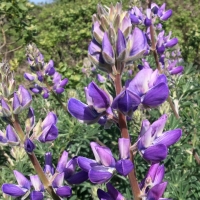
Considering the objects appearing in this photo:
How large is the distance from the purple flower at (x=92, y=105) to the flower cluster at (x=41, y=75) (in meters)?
1.89

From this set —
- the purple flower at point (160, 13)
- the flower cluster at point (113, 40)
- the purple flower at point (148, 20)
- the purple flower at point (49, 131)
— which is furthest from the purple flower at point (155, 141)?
the purple flower at point (160, 13)

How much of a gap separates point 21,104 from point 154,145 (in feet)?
1.79

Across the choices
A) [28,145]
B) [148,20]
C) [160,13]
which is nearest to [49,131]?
[28,145]

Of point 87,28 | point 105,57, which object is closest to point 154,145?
point 105,57

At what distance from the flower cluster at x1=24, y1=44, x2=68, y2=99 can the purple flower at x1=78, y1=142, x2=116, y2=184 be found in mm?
1964

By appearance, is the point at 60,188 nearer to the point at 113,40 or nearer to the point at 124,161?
the point at 124,161

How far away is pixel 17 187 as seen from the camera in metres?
1.48

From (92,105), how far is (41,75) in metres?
1.96

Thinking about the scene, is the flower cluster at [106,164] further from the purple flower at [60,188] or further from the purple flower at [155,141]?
the purple flower at [60,188]

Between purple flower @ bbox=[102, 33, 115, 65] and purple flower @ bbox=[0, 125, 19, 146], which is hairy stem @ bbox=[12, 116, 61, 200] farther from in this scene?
purple flower @ bbox=[102, 33, 115, 65]

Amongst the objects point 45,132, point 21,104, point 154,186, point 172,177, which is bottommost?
point 172,177

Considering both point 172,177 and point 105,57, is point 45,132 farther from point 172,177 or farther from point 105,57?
point 172,177

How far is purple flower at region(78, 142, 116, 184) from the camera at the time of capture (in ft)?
3.93

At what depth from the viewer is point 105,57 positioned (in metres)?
1.20
